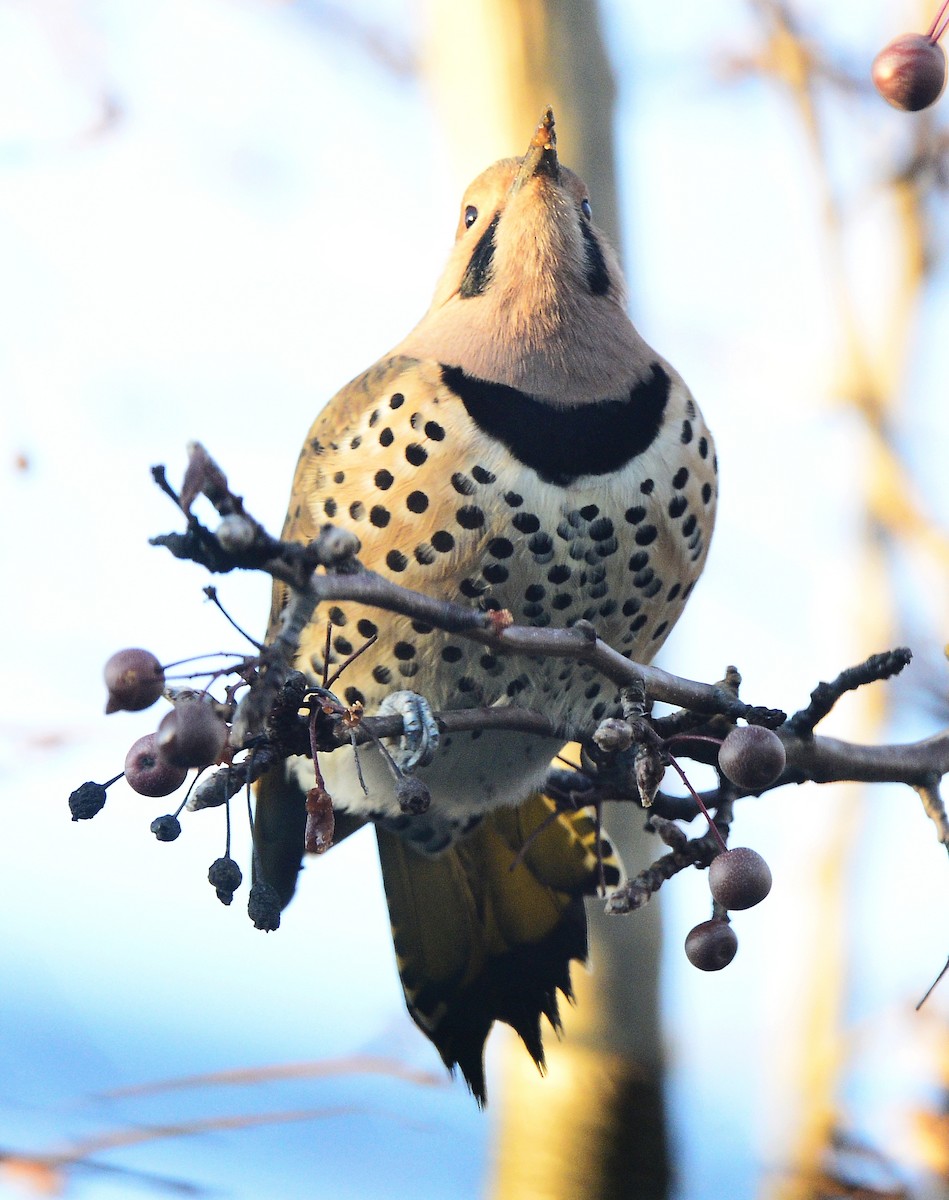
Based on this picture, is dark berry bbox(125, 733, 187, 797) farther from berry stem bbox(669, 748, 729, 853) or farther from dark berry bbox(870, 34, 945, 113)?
dark berry bbox(870, 34, 945, 113)

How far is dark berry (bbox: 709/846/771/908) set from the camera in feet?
6.24

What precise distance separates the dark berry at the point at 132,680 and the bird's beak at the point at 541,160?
1.75m

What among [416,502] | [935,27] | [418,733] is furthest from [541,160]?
[418,733]

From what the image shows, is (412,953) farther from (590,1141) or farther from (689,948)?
(689,948)

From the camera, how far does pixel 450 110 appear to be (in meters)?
4.30

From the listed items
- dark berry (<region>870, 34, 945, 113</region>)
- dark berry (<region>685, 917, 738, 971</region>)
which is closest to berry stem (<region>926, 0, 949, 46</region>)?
dark berry (<region>870, 34, 945, 113</region>)

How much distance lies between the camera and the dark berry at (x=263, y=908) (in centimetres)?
196

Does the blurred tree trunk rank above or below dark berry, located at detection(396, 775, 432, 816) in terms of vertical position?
above

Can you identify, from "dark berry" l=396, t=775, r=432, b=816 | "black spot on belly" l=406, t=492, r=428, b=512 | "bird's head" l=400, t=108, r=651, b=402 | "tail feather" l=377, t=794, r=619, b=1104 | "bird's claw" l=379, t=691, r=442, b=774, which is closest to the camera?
"dark berry" l=396, t=775, r=432, b=816

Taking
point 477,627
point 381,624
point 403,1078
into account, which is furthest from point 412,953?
point 477,627

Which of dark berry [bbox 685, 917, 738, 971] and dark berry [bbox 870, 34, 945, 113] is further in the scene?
dark berry [bbox 870, 34, 945, 113]

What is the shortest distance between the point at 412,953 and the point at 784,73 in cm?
389

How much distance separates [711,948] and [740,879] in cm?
14

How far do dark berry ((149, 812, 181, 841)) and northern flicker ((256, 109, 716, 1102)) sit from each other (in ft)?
2.30
